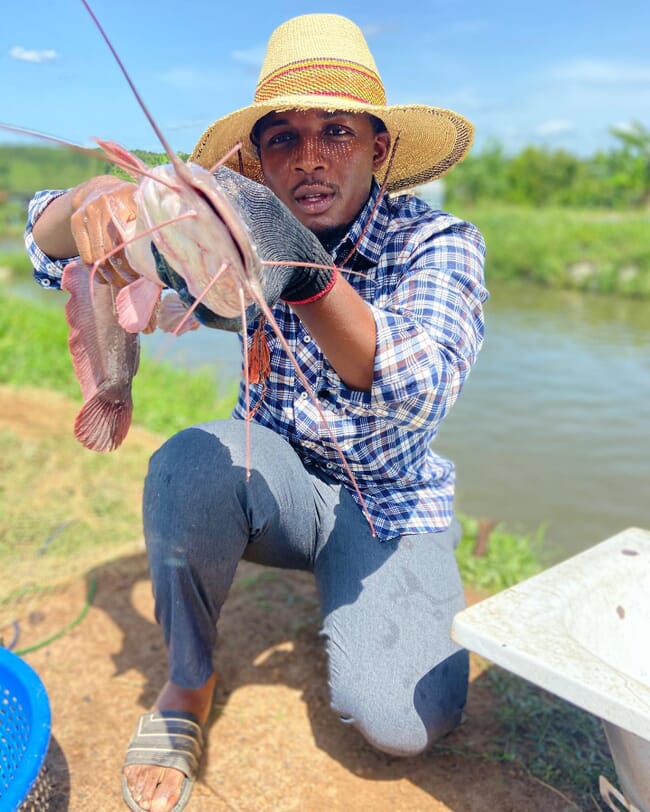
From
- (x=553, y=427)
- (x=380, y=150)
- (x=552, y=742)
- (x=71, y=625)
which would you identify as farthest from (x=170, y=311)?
(x=553, y=427)

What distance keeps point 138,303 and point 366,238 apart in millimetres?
790

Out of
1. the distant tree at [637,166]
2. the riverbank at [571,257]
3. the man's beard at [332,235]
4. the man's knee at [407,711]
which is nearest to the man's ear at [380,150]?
the man's beard at [332,235]

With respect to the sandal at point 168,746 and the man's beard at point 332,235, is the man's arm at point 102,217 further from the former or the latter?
the sandal at point 168,746

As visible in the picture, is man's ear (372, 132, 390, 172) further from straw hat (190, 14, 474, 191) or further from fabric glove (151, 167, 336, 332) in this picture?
A: fabric glove (151, 167, 336, 332)

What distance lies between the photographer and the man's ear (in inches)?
73.3

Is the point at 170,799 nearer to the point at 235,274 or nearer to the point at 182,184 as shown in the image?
the point at 235,274

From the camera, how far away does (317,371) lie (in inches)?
71.1

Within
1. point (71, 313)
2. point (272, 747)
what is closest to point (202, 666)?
point (272, 747)

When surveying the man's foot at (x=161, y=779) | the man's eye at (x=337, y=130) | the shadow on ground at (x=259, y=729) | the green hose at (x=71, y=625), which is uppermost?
the man's eye at (x=337, y=130)

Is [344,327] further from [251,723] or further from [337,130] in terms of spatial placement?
[251,723]

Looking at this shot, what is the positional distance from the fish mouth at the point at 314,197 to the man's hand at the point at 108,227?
457 mm

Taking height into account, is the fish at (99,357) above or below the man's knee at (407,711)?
above

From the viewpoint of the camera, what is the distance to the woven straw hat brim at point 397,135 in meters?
1.58

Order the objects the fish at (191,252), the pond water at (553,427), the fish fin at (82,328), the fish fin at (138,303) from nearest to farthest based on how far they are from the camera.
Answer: the fish at (191,252) < the fish fin at (138,303) < the fish fin at (82,328) < the pond water at (553,427)
